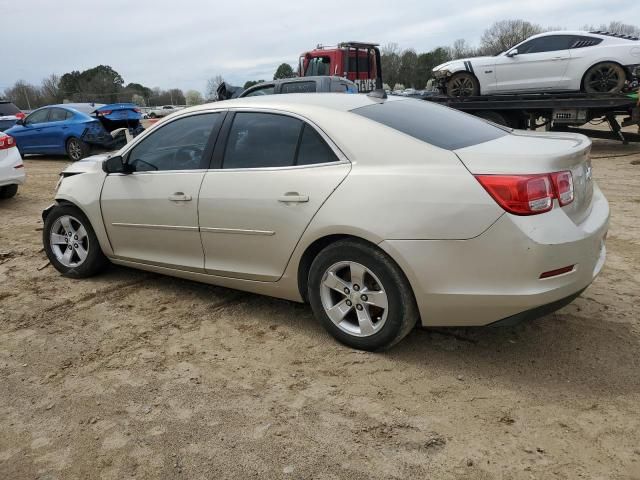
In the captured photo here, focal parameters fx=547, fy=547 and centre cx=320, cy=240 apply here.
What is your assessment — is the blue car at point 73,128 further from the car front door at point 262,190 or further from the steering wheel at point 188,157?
the car front door at point 262,190

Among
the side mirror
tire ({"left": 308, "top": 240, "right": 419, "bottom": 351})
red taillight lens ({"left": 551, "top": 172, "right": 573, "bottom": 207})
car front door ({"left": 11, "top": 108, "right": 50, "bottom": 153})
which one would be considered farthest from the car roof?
car front door ({"left": 11, "top": 108, "right": 50, "bottom": 153})

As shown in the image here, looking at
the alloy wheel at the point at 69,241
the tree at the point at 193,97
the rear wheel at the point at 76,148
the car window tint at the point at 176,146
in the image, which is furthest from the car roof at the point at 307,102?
the tree at the point at 193,97

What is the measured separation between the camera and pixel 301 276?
11.4 feet

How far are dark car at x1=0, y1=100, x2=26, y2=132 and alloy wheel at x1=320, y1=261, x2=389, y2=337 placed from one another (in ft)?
50.4

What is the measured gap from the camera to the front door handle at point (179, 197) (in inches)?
152

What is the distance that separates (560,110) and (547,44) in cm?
159

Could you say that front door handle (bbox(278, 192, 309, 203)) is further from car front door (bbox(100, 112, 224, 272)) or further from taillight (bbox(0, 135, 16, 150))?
taillight (bbox(0, 135, 16, 150))

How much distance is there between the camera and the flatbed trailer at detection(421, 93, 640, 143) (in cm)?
1112

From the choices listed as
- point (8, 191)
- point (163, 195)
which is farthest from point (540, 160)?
point (8, 191)

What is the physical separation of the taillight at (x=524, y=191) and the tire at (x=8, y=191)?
27.2 ft

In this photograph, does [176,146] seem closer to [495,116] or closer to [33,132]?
[495,116]

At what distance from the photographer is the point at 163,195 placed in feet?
13.1

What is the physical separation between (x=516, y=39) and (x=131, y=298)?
67632mm

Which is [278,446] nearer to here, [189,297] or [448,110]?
[189,297]
